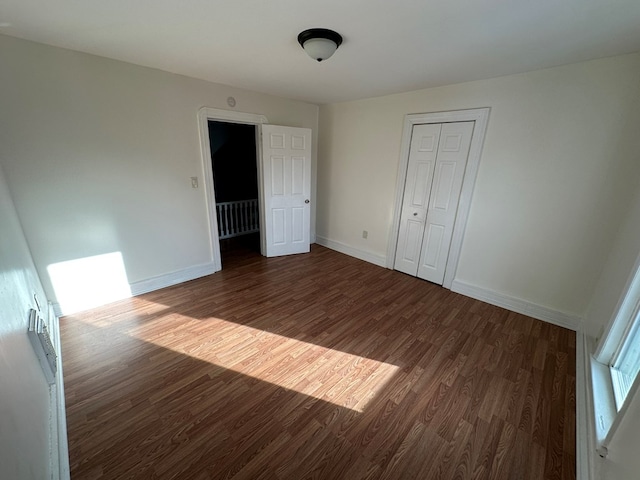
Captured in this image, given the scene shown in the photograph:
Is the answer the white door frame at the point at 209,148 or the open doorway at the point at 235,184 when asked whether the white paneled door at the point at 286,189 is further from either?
the open doorway at the point at 235,184

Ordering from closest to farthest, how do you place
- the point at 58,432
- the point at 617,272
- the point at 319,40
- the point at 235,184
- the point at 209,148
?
the point at 58,432
the point at 319,40
the point at 617,272
the point at 209,148
the point at 235,184

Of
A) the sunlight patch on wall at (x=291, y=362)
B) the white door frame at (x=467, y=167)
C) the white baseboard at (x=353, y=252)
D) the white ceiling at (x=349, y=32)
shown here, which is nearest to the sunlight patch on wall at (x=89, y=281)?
the sunlight patch on wall at (x=291, y=362)

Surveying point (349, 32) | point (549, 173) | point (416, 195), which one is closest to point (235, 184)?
point (416, 195)

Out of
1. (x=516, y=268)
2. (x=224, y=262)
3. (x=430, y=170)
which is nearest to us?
(x=516, y=268)

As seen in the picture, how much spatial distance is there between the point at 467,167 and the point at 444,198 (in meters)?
0.42

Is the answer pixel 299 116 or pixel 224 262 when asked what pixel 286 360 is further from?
pixel 299 116

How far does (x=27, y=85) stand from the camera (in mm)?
1936

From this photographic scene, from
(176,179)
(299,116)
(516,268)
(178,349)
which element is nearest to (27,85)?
(176,179)

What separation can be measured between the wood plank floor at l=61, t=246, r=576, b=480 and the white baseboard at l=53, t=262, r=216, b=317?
0.11 metres

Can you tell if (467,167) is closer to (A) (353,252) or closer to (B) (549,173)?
(B) (549,173)

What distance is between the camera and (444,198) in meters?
2.99

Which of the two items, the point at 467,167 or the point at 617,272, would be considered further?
the point at 467,167

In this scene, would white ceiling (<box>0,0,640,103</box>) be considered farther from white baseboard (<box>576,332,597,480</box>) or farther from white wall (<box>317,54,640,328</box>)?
white baseboard (<box>576,332,597,480</box>)

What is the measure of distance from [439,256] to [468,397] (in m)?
1.78
